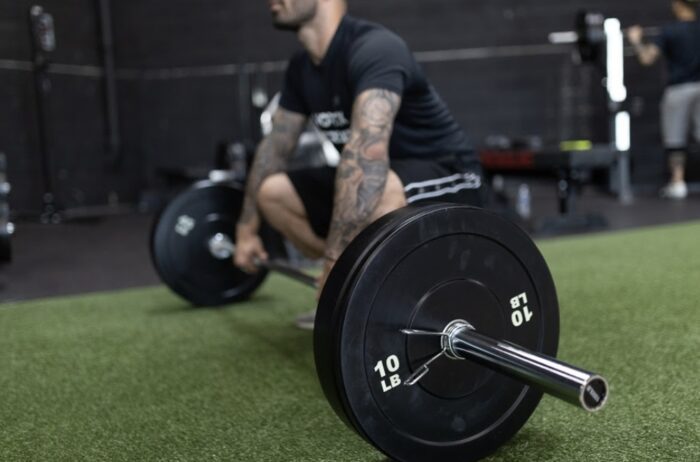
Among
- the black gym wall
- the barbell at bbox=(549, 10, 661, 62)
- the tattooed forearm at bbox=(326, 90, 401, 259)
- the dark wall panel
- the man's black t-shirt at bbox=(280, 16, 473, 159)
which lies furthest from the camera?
the black gym wall

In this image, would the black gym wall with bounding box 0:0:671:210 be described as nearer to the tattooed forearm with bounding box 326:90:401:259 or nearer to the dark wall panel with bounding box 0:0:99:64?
the dark wall panel with bounding box 0:0:99:64

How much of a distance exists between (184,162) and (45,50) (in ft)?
6.36

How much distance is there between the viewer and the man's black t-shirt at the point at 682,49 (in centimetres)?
521

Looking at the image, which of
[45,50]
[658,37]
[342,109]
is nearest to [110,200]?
[45,50]

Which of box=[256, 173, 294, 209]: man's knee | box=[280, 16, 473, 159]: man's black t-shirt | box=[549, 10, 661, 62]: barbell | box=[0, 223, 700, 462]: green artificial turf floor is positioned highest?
box=[549, 10, 661, 62]: barbell

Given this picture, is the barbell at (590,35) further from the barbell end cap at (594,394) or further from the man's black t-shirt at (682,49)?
the barbell end cap at (594,394)

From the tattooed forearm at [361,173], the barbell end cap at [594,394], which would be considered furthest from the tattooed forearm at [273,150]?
the barbell end cap at [594,394]

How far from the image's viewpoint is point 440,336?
1.04 m

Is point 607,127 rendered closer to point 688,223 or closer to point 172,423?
point 688,223

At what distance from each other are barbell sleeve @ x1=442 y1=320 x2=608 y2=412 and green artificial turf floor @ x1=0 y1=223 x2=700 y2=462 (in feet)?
0.75

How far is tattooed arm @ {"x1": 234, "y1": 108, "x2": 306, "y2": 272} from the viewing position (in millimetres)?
2018

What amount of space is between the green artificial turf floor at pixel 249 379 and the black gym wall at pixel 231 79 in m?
3.92

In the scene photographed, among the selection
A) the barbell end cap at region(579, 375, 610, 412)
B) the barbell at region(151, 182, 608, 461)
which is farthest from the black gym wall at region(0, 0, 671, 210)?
the barbell end cap at region(579, 375, 610, 412)

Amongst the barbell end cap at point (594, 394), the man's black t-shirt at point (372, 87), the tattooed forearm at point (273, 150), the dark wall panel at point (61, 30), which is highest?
the dark wall panel at point (61, 30)
